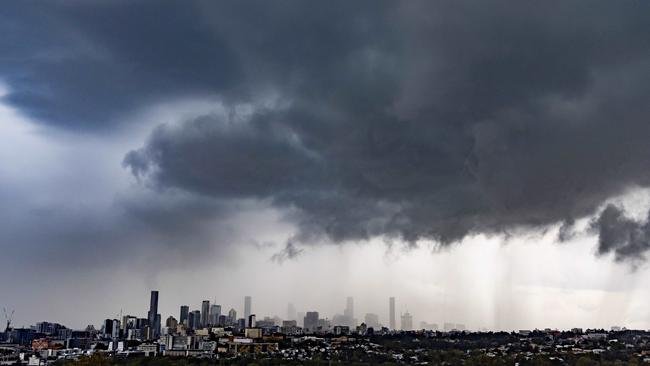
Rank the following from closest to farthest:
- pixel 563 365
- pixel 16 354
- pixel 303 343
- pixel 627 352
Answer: pixel 563 365 → pixel 627 352 → pixel 16 354 → pixel 303 343

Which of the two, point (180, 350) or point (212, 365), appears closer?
point (212, 365)

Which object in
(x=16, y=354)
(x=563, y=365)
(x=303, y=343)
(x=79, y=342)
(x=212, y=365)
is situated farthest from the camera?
(x=79, y=342)

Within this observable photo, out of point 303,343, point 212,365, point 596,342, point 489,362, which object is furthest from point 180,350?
point 596,342

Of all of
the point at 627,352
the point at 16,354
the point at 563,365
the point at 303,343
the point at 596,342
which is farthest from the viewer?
the point at 303,343

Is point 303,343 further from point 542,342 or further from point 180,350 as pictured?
point 542,342

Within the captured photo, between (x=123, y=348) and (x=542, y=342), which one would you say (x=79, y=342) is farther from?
(x=542, y=342)

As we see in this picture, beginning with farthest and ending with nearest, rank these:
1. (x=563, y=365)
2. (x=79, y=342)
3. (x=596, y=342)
Answer: 1. (x=79, y=342)
2. (x=596, y=342)
3. (x=563, y=365)

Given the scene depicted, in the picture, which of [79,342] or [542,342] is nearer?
[542,342]

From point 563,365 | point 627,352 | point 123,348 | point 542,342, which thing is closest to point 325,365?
point 563,365
